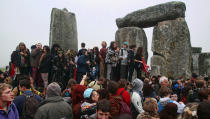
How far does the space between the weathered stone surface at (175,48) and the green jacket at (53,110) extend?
35.4ft

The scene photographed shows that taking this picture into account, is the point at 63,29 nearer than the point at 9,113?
No

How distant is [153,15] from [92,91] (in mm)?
12144

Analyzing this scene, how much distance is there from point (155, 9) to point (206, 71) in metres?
7.47

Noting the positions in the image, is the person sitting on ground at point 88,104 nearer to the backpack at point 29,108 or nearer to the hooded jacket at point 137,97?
the backpack at point 29,108

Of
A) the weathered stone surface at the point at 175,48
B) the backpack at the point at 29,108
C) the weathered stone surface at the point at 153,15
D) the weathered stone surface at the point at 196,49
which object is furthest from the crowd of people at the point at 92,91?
the weathered stone surface at the point at 196,49

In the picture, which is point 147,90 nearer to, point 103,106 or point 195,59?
point 103,106

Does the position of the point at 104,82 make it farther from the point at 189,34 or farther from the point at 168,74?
the point at 189,34

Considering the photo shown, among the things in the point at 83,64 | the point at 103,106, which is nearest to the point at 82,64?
the point at 83,64

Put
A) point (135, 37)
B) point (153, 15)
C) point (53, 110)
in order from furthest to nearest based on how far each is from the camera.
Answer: point (135, 37) → point (153, 15) → point (53, 110)

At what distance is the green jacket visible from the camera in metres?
3.58

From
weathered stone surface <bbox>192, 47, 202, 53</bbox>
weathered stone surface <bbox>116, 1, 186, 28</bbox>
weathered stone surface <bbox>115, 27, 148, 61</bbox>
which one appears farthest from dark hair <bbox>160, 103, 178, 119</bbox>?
weathered stone surface <bbox>192, 47, 202, 53</bbox>

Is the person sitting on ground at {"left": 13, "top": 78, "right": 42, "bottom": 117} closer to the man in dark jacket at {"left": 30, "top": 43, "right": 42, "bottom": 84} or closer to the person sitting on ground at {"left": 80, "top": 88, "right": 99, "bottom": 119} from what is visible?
the person sitting on ground at {"left": 80, "top": 88, "right": 99, "bottom": 119}

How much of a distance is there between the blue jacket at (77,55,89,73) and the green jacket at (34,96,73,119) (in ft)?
17.5

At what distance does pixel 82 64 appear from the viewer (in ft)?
30.1
